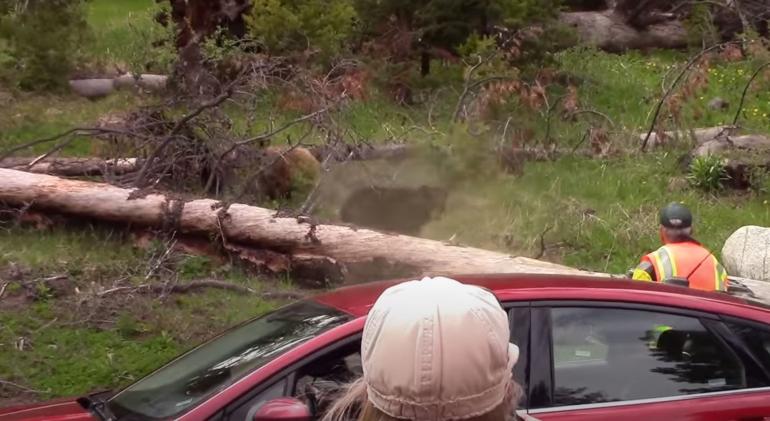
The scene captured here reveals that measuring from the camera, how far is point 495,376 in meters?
1.95

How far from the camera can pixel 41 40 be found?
16516 mm

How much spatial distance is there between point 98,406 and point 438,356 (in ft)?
10.1

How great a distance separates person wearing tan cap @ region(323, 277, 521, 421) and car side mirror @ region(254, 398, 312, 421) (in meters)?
1.61

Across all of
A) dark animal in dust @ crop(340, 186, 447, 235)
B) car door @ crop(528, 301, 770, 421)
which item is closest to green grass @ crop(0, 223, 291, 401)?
dark animal in dust @ crop(340, 186, 447, 235)

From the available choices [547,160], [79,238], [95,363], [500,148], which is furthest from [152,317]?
[547,160]

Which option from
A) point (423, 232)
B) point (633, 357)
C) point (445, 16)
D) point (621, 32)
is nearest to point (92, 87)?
point (445, 16)

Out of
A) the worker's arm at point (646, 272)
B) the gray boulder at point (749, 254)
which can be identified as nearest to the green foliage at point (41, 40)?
the gray boulder at point (749, 254)

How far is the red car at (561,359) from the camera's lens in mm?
4234

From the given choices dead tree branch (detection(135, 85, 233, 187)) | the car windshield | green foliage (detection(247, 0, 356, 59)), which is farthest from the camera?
Result: green foliage (detection(247, 0, 356, 59))

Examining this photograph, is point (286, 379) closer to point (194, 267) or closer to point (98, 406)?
point (98, 406)

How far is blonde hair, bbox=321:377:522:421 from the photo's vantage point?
6.40 ft

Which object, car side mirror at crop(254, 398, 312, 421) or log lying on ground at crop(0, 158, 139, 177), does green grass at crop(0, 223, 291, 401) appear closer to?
log lying on ground at crop(0, 158, 139, 177)

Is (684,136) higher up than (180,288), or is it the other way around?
(684,136)

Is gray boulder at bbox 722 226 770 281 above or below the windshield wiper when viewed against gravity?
below
